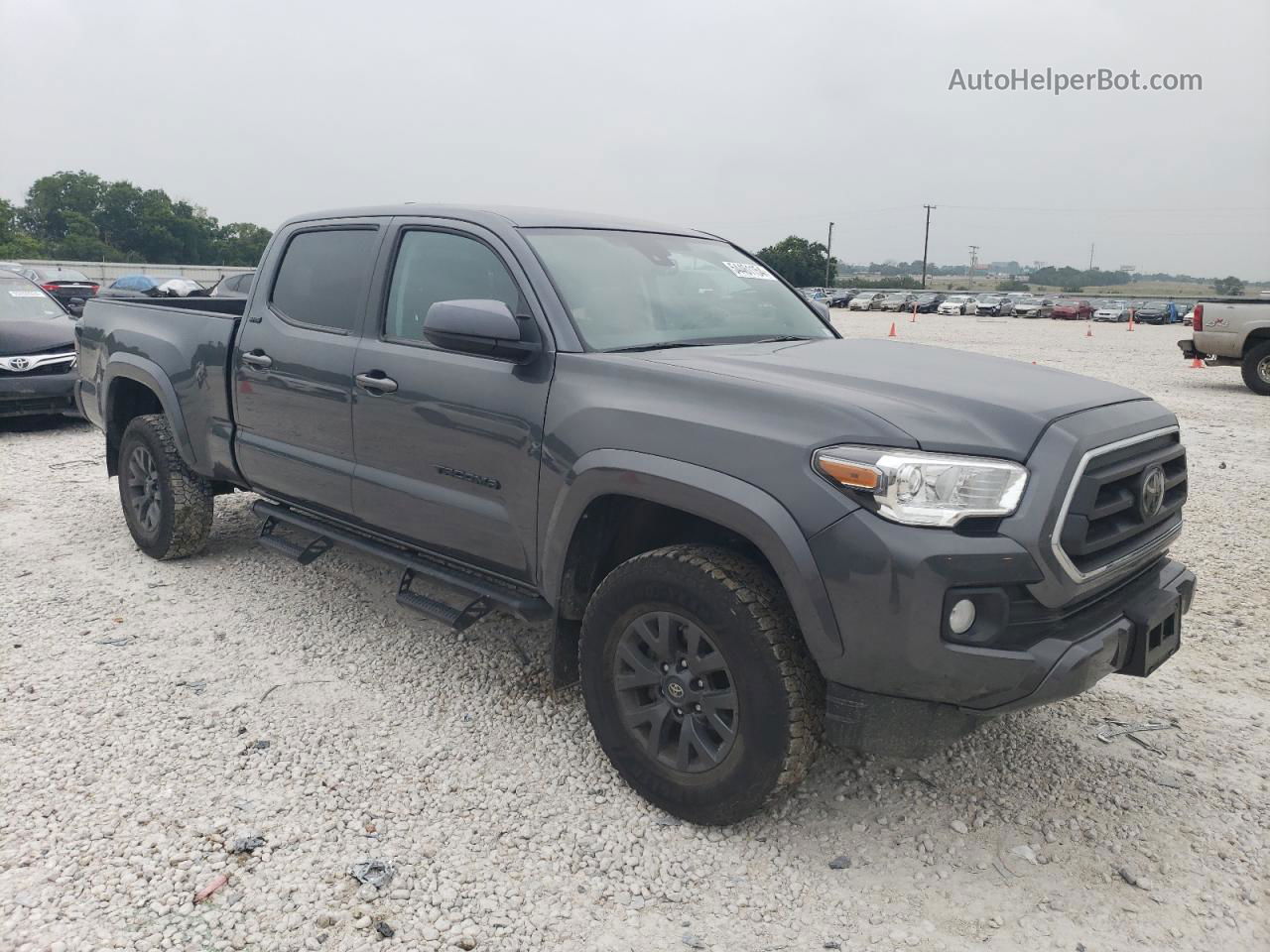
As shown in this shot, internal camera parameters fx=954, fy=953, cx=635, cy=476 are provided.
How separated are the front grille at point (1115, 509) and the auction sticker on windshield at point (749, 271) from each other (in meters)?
1.81

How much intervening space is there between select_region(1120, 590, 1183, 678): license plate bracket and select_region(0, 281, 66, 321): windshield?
34.0ft

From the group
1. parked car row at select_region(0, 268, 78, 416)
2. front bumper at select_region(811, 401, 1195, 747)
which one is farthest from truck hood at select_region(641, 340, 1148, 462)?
parked car row at select_region(0, 268, 78, 416)

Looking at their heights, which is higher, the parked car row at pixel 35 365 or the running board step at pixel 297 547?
the parked car row at pixel 35 365

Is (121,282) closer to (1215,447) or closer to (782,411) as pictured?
(1215,447)

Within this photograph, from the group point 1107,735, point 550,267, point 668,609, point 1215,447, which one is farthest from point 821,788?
point 1215,447

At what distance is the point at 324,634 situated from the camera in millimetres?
4430

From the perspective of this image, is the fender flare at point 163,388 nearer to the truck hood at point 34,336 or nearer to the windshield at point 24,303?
the truck hood at point 34,336

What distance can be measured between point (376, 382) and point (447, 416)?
45 cm

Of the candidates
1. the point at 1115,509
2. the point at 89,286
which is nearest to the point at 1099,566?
the point at 1115,509

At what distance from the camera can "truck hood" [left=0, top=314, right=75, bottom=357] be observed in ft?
29.9

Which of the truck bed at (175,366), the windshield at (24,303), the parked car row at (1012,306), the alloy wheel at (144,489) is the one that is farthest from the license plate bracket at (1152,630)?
the parked car row at (1012,306)

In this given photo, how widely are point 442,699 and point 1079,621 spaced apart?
7.77 ft

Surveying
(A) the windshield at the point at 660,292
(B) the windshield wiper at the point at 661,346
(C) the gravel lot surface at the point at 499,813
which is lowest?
(C) the gravel lot surface at the point at 499,813

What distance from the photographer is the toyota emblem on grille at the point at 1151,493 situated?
9.30 feet
